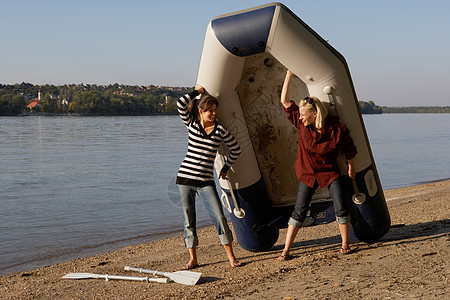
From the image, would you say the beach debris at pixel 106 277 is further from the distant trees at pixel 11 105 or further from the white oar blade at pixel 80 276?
the distant trees at pixel 11 105

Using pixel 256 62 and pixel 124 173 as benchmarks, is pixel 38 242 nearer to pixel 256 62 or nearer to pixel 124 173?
pixel 256 62

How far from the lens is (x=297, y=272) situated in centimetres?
468

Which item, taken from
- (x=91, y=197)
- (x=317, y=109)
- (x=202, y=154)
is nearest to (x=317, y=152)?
(x=317, y=109)

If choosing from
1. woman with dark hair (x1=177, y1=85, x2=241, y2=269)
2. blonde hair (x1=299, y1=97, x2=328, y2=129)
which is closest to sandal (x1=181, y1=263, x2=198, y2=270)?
woman with dark hair (x1=177, y1=85, x2=241, y2=269)

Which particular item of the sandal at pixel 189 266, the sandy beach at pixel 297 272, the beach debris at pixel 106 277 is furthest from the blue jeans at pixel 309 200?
the beach debris at pixel 106 277

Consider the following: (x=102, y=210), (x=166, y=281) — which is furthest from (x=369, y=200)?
(x=102, y=210)

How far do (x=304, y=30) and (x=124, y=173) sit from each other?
1332 centimetres

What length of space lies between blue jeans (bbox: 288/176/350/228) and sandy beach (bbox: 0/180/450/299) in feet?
1.26

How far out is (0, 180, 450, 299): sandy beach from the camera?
4094mm

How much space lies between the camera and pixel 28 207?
11.4m

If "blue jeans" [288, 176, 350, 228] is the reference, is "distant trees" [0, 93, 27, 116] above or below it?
below

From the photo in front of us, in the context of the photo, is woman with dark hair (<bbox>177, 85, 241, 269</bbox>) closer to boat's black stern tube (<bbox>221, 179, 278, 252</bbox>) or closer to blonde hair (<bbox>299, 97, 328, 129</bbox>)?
boat's black stern tube (<bbox>221, 179, 278, 252</bbox>)

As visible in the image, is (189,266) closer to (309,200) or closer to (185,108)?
(309,200)

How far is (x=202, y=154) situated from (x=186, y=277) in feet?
3.60
